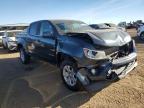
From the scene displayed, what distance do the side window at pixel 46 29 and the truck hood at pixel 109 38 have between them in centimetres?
161

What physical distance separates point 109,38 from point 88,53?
72cm

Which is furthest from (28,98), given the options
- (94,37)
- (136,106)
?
(136,106)

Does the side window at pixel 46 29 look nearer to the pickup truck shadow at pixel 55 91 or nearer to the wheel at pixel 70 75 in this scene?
the wheel at pixel 70 75

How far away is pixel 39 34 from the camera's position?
7.80 m

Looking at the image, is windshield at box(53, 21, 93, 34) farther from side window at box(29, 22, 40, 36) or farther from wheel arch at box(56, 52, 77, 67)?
side window at box(29, 22, 40, 36)

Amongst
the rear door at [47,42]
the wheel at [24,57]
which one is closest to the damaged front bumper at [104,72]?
the rear door at [47,42]

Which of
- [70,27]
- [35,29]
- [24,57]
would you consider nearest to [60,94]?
[70,27]

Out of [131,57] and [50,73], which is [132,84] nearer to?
[131,57]

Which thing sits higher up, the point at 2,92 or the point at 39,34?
the point at 39,34

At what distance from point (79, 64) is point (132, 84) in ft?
5.24

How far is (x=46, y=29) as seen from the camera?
7355 millimetres

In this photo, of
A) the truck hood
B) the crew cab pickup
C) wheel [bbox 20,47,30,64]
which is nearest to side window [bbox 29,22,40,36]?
the crew cab pickup

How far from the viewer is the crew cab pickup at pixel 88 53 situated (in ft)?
17.5

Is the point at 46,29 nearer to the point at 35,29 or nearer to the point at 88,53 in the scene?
the point at 35,29
